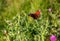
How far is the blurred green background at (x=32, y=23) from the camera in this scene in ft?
11.3

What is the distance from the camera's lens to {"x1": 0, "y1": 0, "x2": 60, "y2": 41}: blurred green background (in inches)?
135

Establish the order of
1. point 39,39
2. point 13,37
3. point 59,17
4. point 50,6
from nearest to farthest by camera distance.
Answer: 1. point 39,39
2. point 13,37
3. point 59,17
4. point 50,6

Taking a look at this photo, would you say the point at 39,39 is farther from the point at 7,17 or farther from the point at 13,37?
the point at 7,17

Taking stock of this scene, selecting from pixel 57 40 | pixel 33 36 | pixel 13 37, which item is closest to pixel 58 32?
pixel 57 40

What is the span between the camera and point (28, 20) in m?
3.70

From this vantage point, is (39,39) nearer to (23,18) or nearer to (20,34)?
(20,34)

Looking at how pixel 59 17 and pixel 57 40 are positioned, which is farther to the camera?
pixel 59 17

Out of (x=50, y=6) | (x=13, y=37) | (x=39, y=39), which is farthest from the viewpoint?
(x=50, y=6)

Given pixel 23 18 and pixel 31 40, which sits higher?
pixel 23 18

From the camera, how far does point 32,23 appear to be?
3.66 m

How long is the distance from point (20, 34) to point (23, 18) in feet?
1.04

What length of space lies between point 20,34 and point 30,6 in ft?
3.43

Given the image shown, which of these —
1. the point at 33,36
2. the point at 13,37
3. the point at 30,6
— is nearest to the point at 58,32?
the point at 33,36

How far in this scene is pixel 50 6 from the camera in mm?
4227
